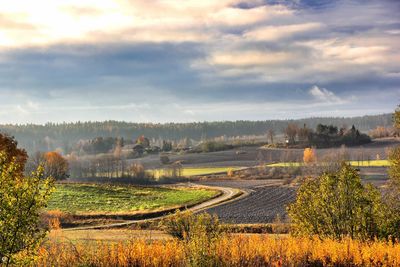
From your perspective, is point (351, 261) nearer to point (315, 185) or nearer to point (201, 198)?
point (315, 185)

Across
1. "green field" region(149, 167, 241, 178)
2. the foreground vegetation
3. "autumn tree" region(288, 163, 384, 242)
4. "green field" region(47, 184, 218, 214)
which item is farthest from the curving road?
"green field" region(149, 167, 241, 178)

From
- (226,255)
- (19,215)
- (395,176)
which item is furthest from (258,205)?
(19,215)

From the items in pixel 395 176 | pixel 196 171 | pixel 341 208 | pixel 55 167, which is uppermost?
pixel 395 176

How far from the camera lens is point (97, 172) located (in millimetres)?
177625

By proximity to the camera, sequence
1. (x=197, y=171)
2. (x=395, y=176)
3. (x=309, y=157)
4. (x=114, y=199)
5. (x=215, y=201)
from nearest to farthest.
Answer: (x=395, y=176)
(x=215, y=201)
(x=114, y=199)
(x=197, y=171)
(x=309, y=157)

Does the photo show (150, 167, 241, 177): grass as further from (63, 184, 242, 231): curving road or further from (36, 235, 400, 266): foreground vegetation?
(36, 235, 400, 266): foreground vegetation

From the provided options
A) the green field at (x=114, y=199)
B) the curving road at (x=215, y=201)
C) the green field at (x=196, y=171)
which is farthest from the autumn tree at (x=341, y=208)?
the green field at (x=196, y=171)

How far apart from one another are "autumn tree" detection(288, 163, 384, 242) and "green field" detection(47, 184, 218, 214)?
50714 millimetres

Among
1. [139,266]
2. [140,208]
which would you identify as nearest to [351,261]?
[139,266]

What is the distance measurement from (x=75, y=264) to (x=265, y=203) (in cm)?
7250

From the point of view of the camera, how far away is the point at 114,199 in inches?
3708

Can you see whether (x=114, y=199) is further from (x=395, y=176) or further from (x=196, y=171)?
(x=196, y=171)

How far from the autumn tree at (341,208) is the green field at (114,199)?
166 ft

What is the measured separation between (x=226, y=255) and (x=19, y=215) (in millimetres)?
8785
